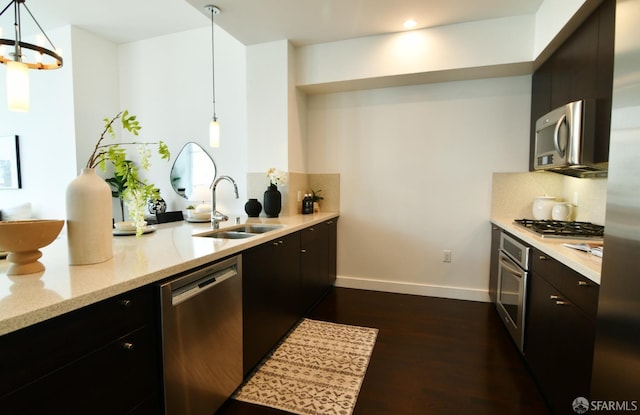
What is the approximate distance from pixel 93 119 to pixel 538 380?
547cm

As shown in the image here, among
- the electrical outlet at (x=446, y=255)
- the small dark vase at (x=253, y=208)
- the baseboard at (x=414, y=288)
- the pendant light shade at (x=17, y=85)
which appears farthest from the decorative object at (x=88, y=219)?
the electrical outlet at (x=446, y=255)

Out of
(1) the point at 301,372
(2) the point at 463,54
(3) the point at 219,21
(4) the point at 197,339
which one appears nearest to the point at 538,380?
(1) the point at 301,372

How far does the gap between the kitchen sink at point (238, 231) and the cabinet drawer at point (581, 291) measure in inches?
74.6

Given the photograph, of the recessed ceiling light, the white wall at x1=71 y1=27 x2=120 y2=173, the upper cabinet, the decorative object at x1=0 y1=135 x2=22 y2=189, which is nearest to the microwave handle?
the upper cabinet

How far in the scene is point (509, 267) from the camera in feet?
7.96

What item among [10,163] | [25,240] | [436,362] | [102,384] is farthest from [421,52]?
[10,163]

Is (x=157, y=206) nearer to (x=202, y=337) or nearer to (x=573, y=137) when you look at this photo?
(x=202, y=337)

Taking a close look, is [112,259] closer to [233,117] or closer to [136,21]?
[233,117]

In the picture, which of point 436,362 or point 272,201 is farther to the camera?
point 272,201

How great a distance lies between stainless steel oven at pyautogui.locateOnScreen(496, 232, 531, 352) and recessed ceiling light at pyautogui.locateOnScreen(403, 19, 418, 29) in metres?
2.09

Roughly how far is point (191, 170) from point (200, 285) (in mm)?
3063

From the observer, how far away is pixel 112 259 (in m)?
1.37

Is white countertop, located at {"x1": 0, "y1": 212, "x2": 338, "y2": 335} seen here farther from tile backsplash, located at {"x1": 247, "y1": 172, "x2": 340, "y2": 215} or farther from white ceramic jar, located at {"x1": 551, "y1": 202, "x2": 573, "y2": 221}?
white ceramic jar, located at {"x1": 551, "y1": 202, "x2": 573, "y2": 221}

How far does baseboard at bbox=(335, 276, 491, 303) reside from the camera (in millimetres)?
3336
